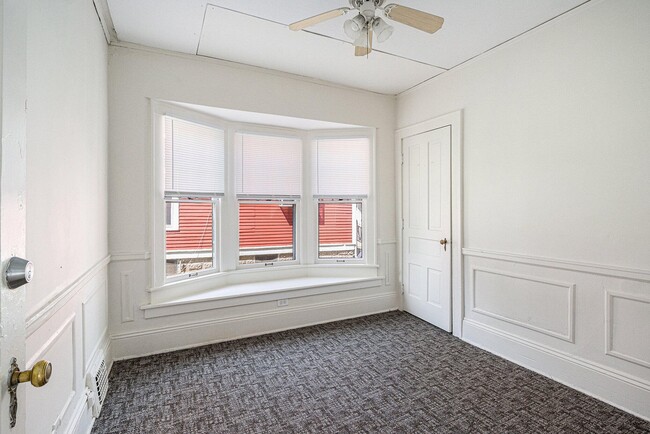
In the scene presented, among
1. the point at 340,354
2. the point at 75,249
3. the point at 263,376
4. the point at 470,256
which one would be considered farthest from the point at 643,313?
the point at 75,249

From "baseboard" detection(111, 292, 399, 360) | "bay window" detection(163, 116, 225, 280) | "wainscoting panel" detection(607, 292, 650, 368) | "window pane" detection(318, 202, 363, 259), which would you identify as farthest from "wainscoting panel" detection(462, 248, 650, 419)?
"bay window" detection(163, 116, 225, 280)

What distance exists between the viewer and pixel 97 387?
2154mm

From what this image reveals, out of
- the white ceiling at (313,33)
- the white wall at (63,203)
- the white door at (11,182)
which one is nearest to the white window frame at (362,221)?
the white ceiling at (313,33)

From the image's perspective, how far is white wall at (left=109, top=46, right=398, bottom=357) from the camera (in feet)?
9.29

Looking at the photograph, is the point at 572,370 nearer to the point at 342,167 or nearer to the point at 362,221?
the point at 362,221

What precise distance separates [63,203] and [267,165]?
2416 mm

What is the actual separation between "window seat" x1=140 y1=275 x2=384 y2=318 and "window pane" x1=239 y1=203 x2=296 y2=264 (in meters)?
0.32

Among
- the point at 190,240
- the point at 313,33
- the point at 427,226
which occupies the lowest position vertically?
the point at 190,240

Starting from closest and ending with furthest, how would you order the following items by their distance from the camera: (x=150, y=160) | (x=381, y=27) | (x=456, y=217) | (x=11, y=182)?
(x=11, y=182)
(x=381, y=27)
(x=150, y=160)
(x=456, y=217)

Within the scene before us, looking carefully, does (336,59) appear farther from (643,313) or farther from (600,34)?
(643,313)

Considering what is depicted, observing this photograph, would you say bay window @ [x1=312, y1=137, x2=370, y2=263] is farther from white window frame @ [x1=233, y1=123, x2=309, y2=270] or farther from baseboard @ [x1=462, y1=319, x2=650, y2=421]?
baseboard @ [x1=462, y1=319, x2=650, y2=421]

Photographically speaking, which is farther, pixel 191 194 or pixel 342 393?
pixel 191 194

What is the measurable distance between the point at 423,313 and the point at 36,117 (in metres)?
3.79

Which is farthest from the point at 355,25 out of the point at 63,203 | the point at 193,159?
the point at 193,159
